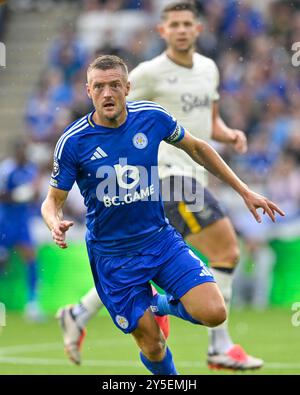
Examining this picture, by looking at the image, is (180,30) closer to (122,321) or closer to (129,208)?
→ (129,208)

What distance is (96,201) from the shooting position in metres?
7.45

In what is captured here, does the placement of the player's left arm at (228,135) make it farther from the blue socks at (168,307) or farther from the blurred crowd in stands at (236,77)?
the blurred crowd in stands at (236,77)

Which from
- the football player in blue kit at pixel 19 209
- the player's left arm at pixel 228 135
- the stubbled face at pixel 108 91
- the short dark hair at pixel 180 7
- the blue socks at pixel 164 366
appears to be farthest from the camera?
the football player in blue kit at pixel 19 209

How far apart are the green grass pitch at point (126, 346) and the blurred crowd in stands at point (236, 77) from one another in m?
1.86

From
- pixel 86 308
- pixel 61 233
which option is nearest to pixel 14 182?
pixel 86 308

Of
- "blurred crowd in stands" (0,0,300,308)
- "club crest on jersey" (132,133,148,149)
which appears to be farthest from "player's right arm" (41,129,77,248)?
"blurred crowd in stands" (0,0,300,308)

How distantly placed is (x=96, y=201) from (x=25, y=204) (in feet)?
25.4

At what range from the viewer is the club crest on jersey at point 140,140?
7445mm

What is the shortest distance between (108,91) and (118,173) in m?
0.53

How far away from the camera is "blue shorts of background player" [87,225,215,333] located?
7.44 meters

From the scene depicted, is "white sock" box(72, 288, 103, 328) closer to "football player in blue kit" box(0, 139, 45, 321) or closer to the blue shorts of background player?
the blue shorts of background player

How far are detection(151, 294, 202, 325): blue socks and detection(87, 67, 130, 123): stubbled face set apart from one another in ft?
4.31

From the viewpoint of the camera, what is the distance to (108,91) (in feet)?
23.8

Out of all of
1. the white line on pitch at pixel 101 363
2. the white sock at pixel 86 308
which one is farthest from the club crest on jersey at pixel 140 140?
the white line on pitch at pixel 101 363
